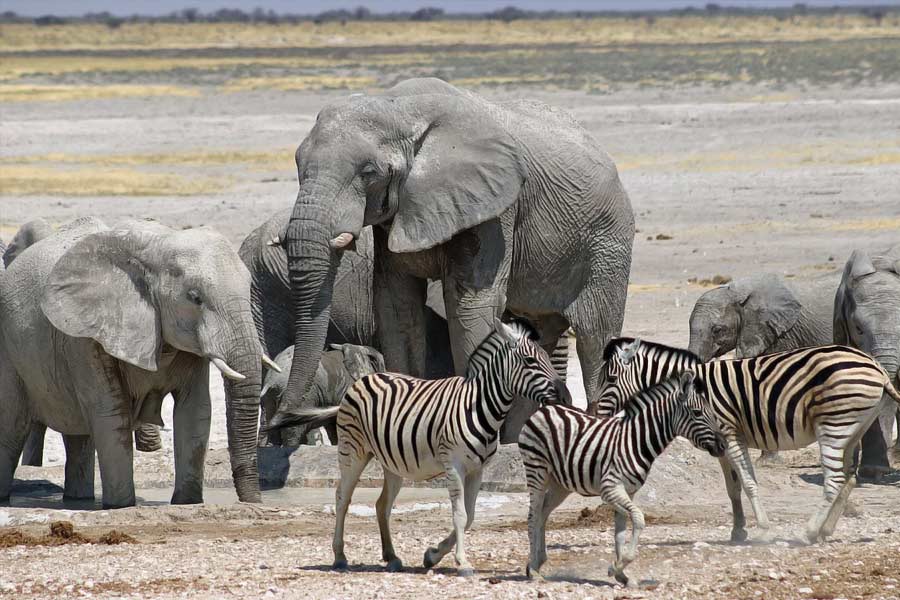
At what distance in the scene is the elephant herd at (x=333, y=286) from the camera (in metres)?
10.1

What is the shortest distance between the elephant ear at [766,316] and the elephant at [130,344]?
455 cm

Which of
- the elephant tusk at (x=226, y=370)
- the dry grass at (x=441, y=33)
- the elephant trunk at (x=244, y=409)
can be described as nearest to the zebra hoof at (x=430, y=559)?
the elephant tusk at (x=226, y=370)

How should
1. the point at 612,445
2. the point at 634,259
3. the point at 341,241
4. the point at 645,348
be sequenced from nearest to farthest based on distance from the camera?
the point at 612,445
the point at 645,348
the point at 341,241
the point at 634,259

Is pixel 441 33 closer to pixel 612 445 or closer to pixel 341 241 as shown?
pixel 341 241

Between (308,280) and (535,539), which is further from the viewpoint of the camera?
(308,280)

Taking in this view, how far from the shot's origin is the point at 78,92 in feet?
191

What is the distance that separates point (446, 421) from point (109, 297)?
127 inches

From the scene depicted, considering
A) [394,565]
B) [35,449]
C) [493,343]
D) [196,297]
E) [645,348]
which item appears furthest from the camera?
[35,449]

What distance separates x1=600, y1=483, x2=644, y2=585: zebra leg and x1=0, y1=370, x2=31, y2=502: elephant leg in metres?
4.84

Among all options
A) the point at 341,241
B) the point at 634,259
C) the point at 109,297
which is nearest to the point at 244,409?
the point at 109,297

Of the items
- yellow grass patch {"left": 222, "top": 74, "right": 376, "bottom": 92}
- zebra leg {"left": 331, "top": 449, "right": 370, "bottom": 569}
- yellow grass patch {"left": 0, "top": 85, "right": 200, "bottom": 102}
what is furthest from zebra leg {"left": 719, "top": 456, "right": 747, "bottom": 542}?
yellow grass patch {"left": 222, "top": 74, "right": 376, "bottom": 92}

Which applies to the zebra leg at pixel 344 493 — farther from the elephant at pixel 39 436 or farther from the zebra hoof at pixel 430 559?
the elephant at pixel 39 436

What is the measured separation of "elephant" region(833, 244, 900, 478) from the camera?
11148mm

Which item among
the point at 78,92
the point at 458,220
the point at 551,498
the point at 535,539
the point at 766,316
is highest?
the point at 78,92
